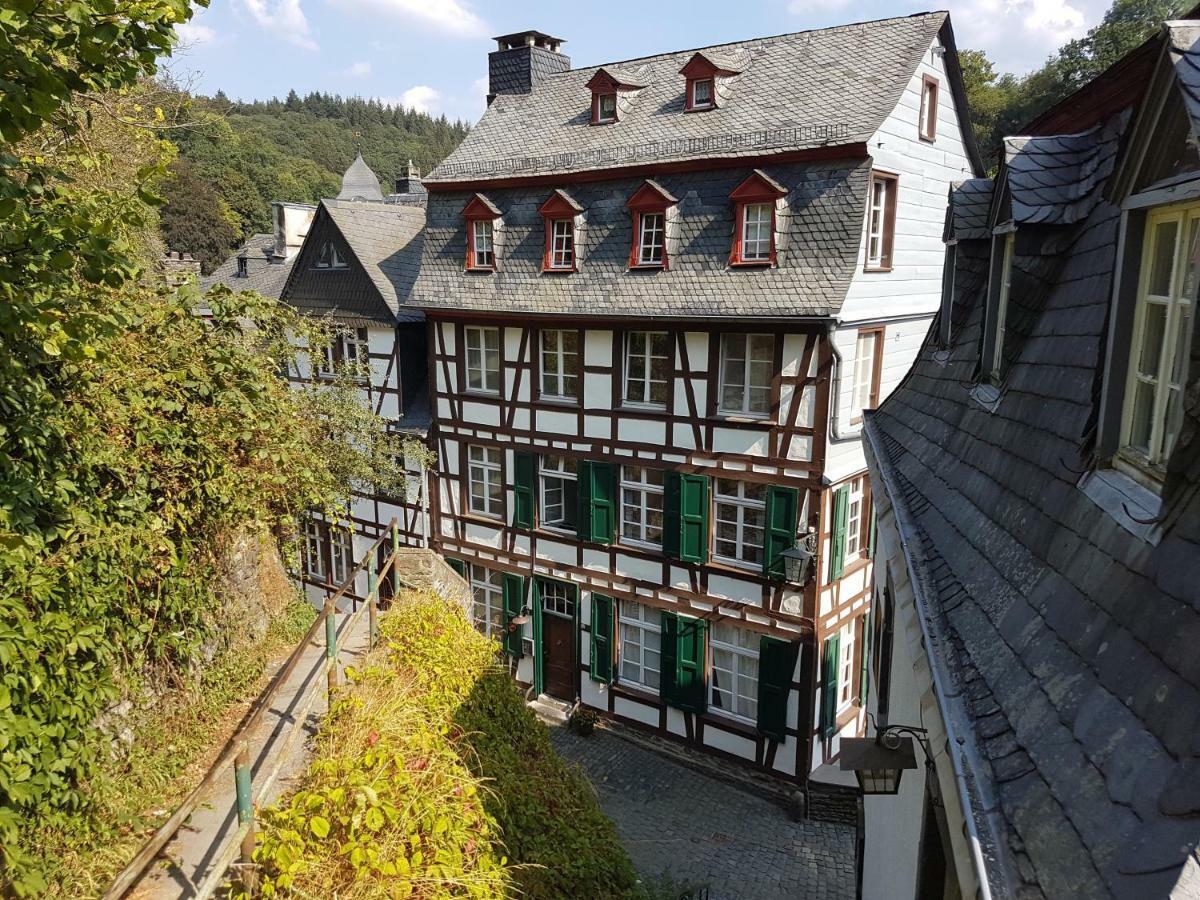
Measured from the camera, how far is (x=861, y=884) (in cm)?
922

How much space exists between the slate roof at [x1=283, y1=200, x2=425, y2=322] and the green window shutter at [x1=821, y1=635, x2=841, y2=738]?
1005 cm

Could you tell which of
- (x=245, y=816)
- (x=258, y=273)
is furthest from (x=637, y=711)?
(x=258, y=273)

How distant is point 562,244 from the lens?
14.2m

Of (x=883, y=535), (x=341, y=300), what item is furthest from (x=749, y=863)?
(x=341, y=300)

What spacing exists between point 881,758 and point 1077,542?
232 centimetres

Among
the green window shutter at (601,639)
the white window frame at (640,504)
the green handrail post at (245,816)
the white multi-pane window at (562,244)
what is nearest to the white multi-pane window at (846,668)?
the white window frame at (640,504)

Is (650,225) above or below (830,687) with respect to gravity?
above

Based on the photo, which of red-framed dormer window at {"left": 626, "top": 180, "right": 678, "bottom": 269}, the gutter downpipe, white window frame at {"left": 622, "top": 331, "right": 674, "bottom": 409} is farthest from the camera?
white window frame at {"left": 622, "top": 331, "right": 674, "bottom": 409}

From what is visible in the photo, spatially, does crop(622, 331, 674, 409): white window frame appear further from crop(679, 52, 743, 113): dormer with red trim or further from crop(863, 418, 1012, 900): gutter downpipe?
crop(863, 418, 1012, 900): gutter downpipe

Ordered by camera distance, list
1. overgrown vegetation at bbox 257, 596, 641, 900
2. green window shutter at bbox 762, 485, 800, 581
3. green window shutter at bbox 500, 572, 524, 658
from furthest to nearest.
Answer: green window shutter at bbox 500, 572, 524, 658 → green window shutter at bbox 762, 485, 800, 581 → overgrown vegetation at bbox 257, 596, 641, 900

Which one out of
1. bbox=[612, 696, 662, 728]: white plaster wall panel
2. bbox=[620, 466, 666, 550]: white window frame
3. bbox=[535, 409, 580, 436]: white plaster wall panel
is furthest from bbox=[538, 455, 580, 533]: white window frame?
bbox=[612, 696, 662, 728]: white plaster wall panel

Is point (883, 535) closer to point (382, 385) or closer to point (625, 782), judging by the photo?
point (625, 782)

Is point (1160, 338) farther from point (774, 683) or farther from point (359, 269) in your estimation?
point (359, 269)

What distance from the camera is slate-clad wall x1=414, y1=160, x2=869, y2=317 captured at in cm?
1163
